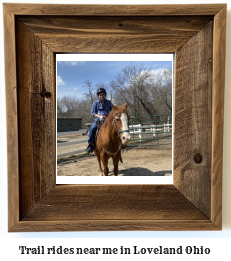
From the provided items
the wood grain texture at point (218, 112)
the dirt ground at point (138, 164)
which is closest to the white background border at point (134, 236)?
the wood grain texture at point (218, 112)

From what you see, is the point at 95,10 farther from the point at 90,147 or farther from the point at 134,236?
the point at 134,236

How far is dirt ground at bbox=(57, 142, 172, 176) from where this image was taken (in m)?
0.54

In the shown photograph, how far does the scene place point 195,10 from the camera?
1.63 ft

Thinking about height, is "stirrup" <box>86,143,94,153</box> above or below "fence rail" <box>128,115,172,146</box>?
below

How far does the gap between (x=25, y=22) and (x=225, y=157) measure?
60 cm

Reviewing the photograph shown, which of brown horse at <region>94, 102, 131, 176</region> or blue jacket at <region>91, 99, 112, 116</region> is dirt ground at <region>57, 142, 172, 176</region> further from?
blue jacket at <region>91, 99, 112, 116</region>

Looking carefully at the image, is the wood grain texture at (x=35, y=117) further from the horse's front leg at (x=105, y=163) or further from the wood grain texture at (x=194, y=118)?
the wood grain texture at (x=194, y=118)

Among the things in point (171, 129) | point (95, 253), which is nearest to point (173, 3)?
point (171, 129)

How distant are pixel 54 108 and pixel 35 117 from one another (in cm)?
5

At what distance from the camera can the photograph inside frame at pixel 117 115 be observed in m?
0.54

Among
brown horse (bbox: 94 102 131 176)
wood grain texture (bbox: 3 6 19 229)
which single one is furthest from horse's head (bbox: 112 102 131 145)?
wood grain texture (bbox: 3 6 19 229)

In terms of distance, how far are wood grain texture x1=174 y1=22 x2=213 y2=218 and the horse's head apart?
4.8 inches

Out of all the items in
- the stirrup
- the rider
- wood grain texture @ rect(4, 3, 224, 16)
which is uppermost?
wood grain texture @ rect(4, 3, 224, 16)

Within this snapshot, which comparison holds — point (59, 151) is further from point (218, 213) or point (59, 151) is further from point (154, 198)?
point (218, 213)
